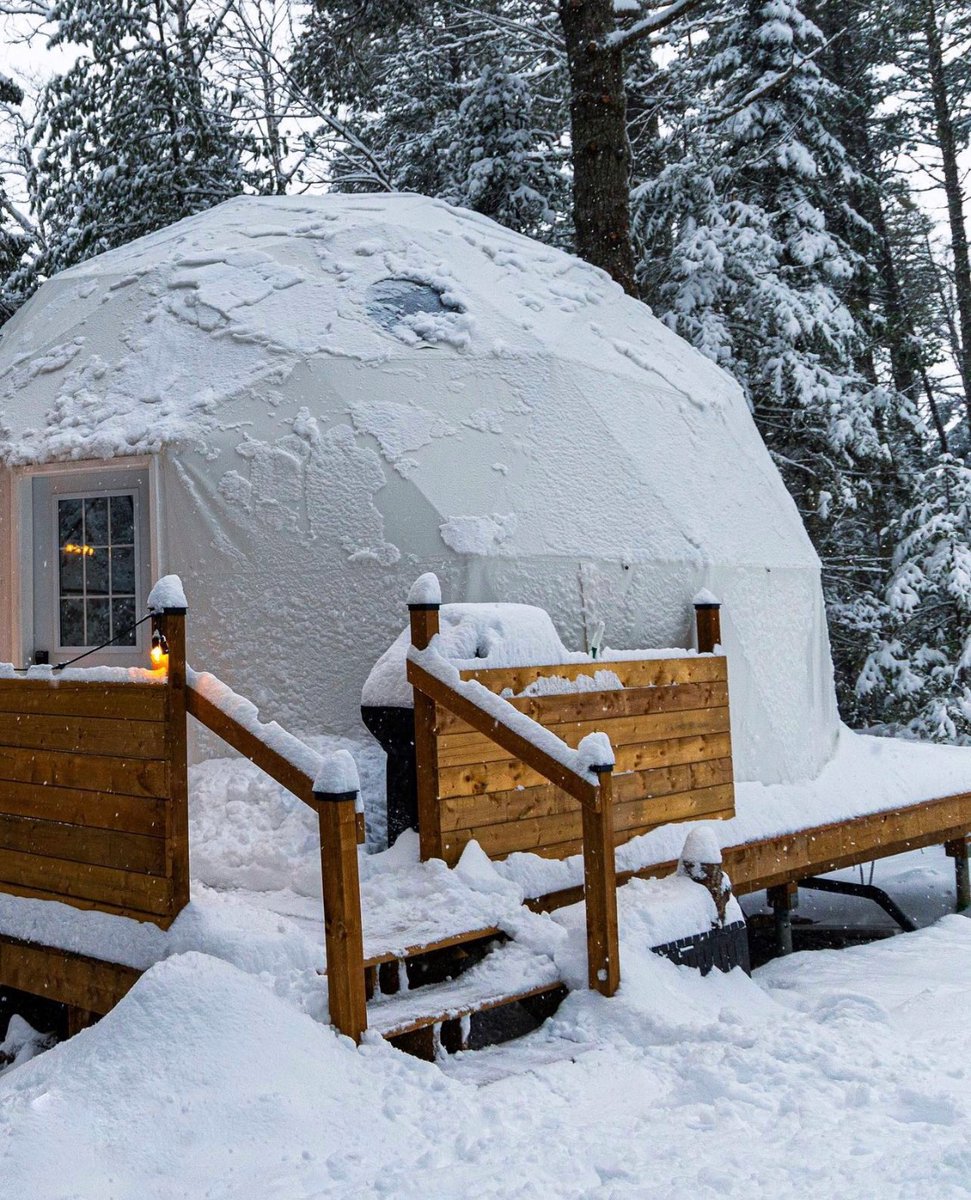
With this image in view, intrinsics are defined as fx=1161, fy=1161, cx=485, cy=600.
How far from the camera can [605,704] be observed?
535 centimetres

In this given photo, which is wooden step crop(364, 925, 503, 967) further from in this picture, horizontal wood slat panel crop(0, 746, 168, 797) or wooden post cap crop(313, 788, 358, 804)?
horizontal wood slat panel crop(0, 746, 168, 797)

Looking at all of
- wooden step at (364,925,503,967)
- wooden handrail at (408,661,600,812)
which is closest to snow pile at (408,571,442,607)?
wooden handrail at (408,661,600,812)

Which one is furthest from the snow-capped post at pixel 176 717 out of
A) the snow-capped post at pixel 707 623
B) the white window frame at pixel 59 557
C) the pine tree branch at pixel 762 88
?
the pine tree branch at pixel 762 88

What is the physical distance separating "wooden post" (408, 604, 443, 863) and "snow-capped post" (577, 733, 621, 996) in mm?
704

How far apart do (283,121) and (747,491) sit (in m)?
11.2

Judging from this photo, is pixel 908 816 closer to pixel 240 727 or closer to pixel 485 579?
pixel 485 579

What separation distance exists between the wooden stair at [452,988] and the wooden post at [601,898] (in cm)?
18

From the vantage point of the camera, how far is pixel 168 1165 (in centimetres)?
300

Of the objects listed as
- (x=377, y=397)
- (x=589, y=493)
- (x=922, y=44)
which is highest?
(x=922, y=44)

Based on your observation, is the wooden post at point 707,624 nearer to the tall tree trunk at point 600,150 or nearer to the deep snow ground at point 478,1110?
the deep snow ground at point 478,1110

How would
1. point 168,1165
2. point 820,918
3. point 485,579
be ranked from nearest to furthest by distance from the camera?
point 168,1165 < point 485,579 < point 820,918

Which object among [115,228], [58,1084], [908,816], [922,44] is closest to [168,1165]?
[58,1084]

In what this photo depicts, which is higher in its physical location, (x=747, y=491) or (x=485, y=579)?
(x=747, y=491)

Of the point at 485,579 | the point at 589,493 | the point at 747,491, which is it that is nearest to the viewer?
the point at 485,579
